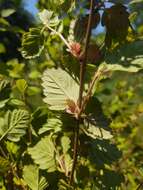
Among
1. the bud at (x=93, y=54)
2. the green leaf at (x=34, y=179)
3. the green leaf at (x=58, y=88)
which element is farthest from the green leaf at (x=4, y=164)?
the bud at (x=93, y=54)

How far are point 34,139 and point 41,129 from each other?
50mm

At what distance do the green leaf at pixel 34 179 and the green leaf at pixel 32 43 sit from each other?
27 centimetres

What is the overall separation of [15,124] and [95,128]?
0.22 metres

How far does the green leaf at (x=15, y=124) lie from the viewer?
110 centimetres

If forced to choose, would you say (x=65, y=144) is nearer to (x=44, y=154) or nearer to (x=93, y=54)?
(x=44, y=154)

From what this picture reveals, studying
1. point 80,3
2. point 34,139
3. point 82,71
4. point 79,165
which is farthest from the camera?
point 79,165

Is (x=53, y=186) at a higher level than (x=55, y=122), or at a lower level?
lower

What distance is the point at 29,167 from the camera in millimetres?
1120

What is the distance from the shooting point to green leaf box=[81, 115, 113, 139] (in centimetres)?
98

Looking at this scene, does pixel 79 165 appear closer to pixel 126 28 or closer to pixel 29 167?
pixel 29 167

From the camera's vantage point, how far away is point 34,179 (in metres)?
1.10

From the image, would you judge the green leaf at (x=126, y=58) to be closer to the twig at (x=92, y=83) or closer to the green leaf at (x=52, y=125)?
the twig at (x=92, y=83)

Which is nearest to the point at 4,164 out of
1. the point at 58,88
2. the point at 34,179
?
the point at 34,179

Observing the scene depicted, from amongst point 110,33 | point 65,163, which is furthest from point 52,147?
point 110,33
